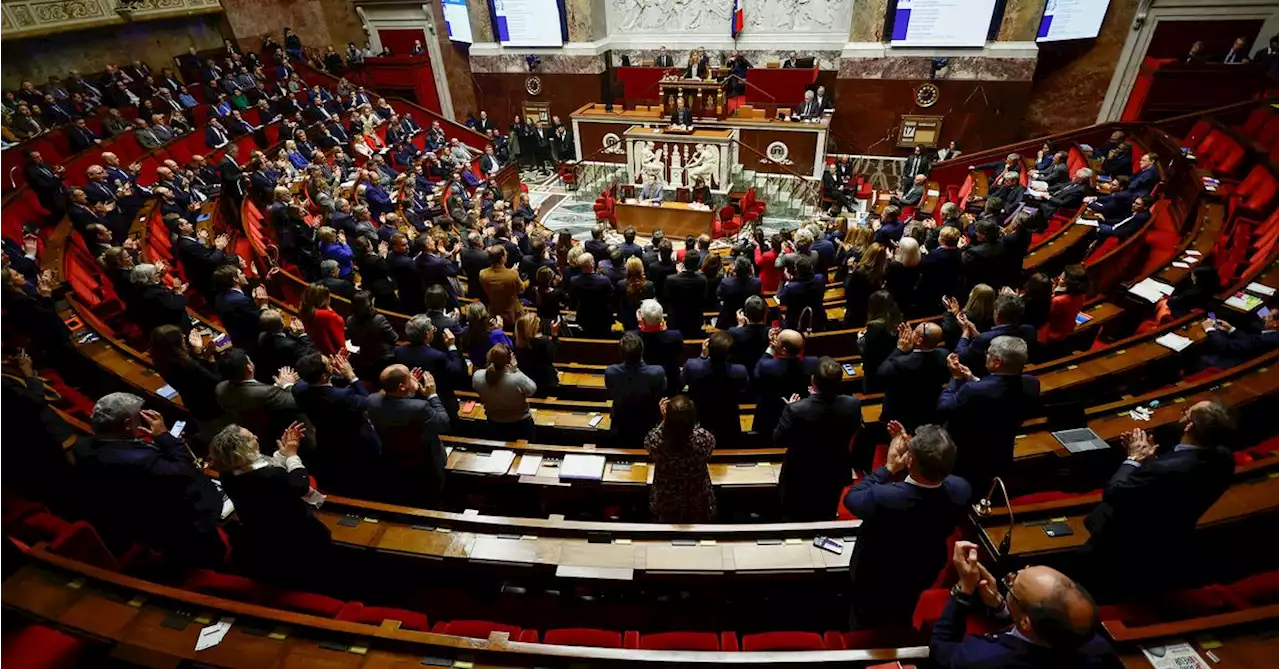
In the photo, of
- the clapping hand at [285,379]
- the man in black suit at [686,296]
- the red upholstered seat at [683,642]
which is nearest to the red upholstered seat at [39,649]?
the clapping hand at [285,379]

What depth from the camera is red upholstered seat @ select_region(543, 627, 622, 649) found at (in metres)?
2.69

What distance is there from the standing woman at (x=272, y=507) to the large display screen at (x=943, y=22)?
14504 millimetres

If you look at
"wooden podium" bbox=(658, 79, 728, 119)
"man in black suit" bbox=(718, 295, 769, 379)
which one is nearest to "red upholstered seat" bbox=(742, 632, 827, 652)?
"man in black suit" bbox=(718, 295, 769, 379)

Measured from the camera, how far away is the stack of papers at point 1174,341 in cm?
468

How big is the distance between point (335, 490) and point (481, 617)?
1.44 metres

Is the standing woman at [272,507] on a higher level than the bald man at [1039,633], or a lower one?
lower

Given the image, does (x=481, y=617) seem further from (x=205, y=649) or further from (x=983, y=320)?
(x=983, y=320)

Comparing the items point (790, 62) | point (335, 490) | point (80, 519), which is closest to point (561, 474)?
point (335, 490)

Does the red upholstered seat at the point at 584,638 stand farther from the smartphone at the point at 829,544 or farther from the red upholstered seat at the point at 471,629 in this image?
the smartphone at the point at 829,544

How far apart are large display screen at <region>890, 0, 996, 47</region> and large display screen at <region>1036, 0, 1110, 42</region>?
3.60ft

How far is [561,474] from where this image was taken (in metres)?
3.67

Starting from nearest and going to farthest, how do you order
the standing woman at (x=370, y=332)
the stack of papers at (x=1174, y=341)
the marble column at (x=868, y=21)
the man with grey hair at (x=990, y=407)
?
the man with grey hair at (x=990, y=407) → the standing woman at (x=370, y=332) → the stack of papers at (x=1174, y=341) → the marble column at (x=868, y=21)

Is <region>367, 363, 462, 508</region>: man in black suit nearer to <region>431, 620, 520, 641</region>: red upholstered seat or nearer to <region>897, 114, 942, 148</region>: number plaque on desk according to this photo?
<region>431, 620, 520, 641</region>: red upholstered seat

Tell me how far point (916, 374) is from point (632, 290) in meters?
2.79
